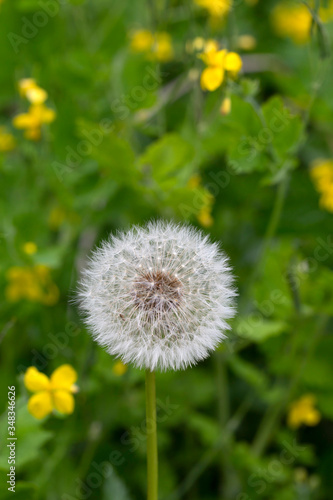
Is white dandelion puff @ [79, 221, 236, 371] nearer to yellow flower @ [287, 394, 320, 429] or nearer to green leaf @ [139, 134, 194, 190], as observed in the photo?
green leaf @ [139, 134, 194, 190]

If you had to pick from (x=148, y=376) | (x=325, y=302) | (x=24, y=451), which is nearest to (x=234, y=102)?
(x=325, y=302)

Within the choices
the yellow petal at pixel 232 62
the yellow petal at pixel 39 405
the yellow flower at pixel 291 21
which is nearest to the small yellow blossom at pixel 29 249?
the yellow petal at pixel 39 405

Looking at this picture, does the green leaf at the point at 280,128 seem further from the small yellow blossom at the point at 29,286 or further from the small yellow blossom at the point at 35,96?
the small yellow blossom at the point at 29,286

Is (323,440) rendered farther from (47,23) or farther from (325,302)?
(47,23)

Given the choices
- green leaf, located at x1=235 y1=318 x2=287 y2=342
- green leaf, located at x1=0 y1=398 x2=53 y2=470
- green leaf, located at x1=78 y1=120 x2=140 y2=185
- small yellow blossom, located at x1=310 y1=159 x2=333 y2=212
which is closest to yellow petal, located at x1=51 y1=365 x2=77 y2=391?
green leaf, located at x1=0 y1=398 x2=53 y2=470

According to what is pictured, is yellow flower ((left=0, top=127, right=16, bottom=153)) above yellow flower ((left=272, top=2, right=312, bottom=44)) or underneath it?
underneath

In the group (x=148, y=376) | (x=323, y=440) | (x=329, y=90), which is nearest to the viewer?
(x=148, y=376)

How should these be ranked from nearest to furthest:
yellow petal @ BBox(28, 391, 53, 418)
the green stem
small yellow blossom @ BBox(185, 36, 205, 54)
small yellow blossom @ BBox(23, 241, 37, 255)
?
the green stem
yellow petal @ BBox(28, 391, 53, 418)
small yellow blossom @ BBox(185, 36, 205, 54)
small yellow blossom @ BBox(23, 241, 37, 255)
